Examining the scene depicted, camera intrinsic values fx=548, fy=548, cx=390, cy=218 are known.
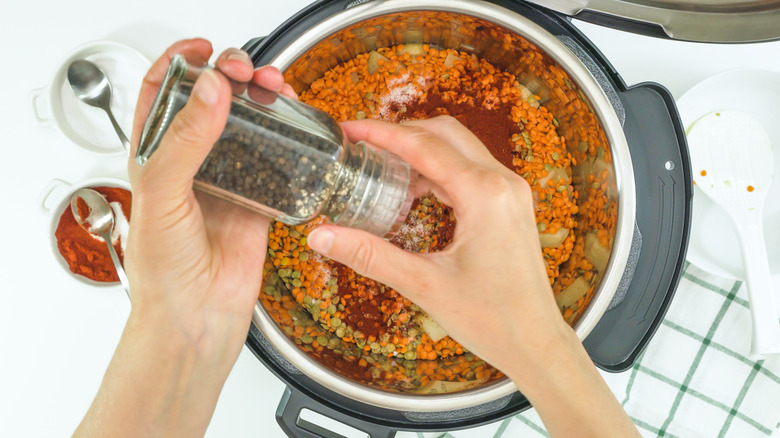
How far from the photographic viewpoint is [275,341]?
92 centimetres

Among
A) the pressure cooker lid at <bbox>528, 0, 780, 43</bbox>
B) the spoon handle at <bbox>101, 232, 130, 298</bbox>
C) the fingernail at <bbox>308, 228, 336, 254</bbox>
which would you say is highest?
the pressure cooker lid at <bbox>528, 0, 780, 43</bbox>

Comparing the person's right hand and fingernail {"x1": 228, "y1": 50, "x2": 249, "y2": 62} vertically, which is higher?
fingernail {"x1": 228, "y1": 50, "x2": 249, "y2": 62}

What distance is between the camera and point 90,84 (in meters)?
1.14

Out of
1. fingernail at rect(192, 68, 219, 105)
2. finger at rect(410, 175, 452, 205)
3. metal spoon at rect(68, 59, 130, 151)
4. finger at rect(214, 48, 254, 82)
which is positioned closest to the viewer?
fingernail at rect(192, 68, 219, 105)

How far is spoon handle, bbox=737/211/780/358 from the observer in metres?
1.08

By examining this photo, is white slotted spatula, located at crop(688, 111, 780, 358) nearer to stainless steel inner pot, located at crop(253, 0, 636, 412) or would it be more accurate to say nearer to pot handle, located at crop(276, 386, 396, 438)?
stainless steel inner pot, located at crop(253, 0, 636, 412)

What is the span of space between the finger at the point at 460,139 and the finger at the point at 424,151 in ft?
0.07

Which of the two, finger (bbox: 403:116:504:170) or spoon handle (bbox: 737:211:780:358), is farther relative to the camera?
spoon handle (bbox: 737:211:780:358)

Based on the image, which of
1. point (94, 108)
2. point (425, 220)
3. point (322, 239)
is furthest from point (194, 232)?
point (94, 108)

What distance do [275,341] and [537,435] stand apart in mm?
620

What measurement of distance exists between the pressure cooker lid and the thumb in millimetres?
527

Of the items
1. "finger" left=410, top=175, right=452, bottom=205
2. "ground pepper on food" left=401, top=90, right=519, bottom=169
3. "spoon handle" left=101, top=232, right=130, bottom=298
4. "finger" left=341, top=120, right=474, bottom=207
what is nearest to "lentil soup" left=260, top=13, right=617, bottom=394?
"ground pepper on food" left=401, top=90, right=519, bottom=169

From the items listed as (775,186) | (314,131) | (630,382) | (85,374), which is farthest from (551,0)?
(85,374)

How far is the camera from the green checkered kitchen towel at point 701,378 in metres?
1.17
